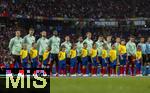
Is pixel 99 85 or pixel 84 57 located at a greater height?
pixel 84 57

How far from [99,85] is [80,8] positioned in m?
20.6

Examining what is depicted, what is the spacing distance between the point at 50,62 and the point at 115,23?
513 inches

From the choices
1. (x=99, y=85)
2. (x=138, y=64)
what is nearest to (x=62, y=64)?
(x=138, y=64)

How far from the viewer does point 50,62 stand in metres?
20.4

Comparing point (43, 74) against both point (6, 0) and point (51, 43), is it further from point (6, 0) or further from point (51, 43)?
point (6, 0)

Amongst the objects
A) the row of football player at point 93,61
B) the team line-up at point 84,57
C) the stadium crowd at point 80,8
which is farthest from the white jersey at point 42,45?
the stadium crowd at point 80,8

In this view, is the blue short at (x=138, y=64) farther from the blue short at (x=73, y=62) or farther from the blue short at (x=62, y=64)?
the blue short at (x=62, y=64)

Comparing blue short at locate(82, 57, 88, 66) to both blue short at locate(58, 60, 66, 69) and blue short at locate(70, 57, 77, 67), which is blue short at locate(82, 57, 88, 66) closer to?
blue short at locate(70, 57, 77, 67)

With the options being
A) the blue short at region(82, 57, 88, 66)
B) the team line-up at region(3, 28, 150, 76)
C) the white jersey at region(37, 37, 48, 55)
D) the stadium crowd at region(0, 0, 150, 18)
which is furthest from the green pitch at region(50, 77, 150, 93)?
the stadium crowd at region(0, 0, 150, 18)

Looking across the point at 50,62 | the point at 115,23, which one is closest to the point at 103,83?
the point at 50,62

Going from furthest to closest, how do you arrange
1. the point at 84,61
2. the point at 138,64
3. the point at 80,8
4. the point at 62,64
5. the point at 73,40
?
1. the point at 80,8
2. the point at 73,40
3. the point at 138,64
4. the point at 84,61
5. the point at 62,64

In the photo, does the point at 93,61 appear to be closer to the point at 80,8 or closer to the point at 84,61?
the point at 84,61

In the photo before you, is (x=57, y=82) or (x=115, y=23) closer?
(x=57, y=82)

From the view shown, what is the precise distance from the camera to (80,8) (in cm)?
3597
